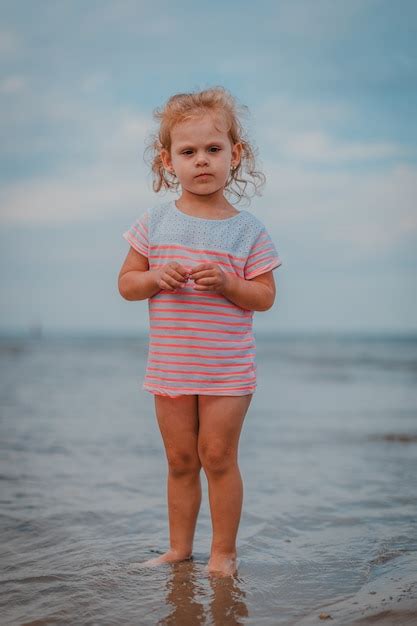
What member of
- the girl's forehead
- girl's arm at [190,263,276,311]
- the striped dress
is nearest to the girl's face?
the girl's forehead

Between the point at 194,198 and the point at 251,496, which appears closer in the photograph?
the point at 194,198

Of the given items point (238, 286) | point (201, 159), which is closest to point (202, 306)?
point (238, 286)

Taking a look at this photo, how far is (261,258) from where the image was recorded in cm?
294

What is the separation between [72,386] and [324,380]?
589 centimetres

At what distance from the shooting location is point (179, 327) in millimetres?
2885

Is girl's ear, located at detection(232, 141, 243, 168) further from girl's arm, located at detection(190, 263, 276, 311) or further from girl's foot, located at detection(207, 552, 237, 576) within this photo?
girl's foot, located at detection(207, 552, 237, 576)

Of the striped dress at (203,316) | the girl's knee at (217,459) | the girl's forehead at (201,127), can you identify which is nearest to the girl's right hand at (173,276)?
the striped dress at (203,316)

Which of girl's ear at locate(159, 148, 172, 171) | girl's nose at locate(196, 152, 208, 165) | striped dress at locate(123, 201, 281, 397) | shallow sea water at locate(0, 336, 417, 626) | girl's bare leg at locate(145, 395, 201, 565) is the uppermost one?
girl's ear at locate(159, 148, 172, 171)

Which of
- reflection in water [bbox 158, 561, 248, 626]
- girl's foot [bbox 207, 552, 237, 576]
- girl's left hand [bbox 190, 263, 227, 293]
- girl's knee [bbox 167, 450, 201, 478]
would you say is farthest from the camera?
girl's knee [bbox 167, 450, 201, 478]

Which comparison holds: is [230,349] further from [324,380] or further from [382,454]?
[324,380]

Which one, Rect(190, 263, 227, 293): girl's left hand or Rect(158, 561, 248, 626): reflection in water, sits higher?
Rect(190, 263, 227, 293): girl's left hand

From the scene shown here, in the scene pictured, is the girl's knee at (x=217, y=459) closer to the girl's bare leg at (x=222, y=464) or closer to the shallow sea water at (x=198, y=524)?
the girl's bare leg at (x=222, y=464)

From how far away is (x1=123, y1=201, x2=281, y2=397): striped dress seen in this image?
2.86 metres

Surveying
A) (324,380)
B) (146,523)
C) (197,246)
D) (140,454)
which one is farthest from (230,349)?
(324,380)
